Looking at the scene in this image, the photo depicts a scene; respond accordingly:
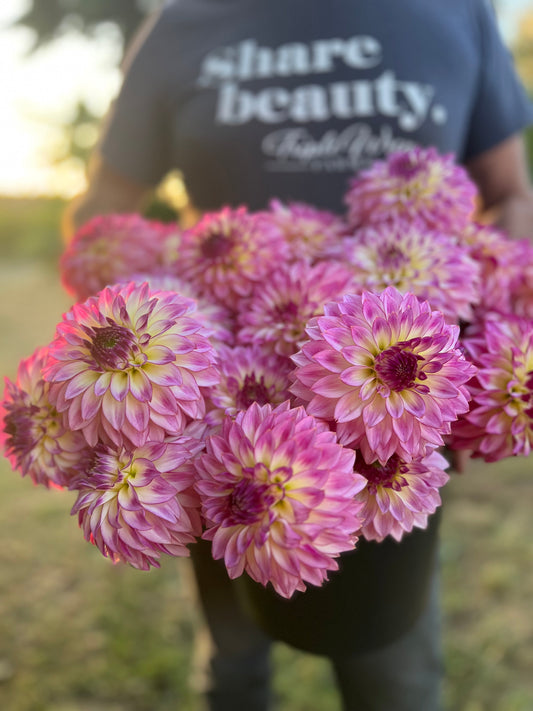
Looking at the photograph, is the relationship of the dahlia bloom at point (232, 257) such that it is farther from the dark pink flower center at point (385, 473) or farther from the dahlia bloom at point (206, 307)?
the dark pink flower center at point (385, 473)

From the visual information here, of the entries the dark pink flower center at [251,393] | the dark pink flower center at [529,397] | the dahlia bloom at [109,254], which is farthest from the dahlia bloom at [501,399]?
the dahlia bloom at [109,254]

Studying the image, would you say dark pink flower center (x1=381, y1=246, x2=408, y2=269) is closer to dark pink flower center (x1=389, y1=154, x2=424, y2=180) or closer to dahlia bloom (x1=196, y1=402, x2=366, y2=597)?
dark pink flower center (x1=389, y1=154, x2=424, y2=180)

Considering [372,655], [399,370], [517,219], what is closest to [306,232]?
[399,370]

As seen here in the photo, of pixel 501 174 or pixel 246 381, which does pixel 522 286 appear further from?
pixel 501 174

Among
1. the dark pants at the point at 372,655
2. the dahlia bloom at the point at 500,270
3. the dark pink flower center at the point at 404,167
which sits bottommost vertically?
the dark pants at the point at 372,655

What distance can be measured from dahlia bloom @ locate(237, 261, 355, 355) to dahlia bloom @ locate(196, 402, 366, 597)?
0.53 feet

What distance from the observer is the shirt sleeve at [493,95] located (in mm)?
1378

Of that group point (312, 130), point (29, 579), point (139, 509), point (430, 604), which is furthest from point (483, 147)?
point (29, 579)

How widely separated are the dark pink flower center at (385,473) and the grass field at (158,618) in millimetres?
1043

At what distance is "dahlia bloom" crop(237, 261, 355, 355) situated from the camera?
0.67 m

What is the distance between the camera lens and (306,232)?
828 mm

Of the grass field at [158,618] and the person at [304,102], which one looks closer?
the person at [304,102]

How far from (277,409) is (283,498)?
0.07 metres

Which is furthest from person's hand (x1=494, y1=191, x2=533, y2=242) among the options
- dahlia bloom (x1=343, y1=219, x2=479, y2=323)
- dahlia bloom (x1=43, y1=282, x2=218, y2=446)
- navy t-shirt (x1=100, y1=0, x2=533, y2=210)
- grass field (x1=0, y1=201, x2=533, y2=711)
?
dahlia bloom (x1=43, y1=282, x2=218, y2=446)
